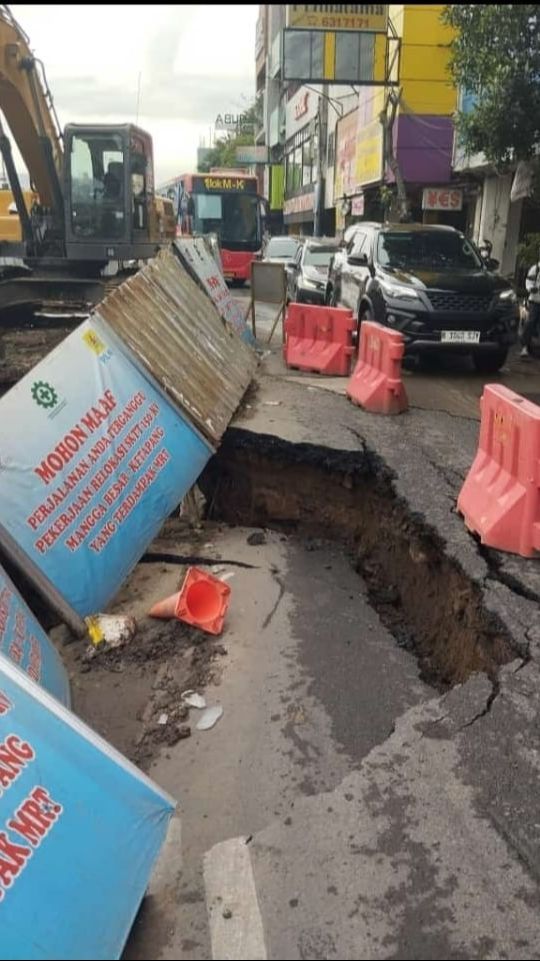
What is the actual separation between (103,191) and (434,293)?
6745 mm

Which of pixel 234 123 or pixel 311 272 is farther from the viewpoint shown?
pixel 234 123

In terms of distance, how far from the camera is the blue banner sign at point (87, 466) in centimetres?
476

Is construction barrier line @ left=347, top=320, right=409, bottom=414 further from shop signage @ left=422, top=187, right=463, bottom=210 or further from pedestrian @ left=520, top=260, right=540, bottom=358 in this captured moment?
shop signage @ left=422, top=187, right=463, bottom=210

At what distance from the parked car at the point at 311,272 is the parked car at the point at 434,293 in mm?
3168

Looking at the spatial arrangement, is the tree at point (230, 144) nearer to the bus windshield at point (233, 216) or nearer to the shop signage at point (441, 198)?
the bus windshield at point (233, 216)

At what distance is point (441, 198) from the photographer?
21.5 metres

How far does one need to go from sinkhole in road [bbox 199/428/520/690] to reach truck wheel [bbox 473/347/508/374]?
16.8 ft

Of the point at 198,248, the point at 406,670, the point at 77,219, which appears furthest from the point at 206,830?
the point at 77,219

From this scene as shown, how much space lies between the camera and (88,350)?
222 inches

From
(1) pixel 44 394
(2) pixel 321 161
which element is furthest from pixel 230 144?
(1) pixel 44 394

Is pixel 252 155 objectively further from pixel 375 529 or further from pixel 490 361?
pixel 375 529

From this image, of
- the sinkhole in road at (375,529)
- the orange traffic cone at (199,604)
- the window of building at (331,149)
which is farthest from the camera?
the window of building at (331,149)

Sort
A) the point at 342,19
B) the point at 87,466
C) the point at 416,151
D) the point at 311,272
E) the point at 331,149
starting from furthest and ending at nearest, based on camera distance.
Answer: the point at 331,149 < the point at 416,151 < the point at 342,19 < the point at 311,272 < the point at 87,466

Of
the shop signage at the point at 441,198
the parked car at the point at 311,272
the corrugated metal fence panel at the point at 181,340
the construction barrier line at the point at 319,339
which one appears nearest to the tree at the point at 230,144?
the shop signage at the point at 441,198
